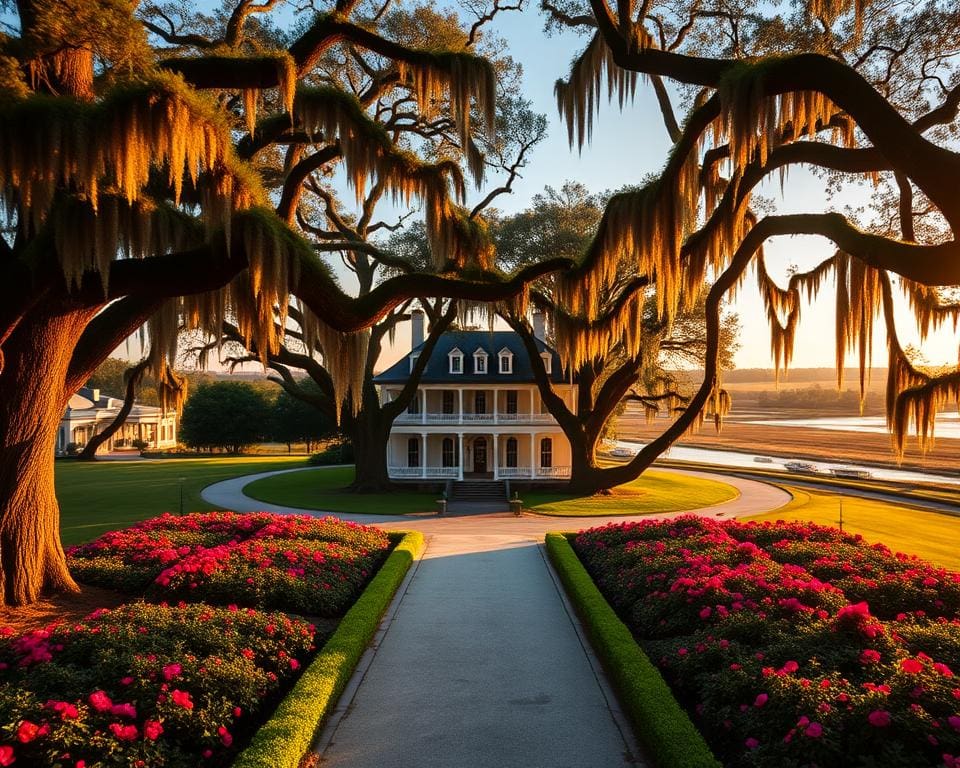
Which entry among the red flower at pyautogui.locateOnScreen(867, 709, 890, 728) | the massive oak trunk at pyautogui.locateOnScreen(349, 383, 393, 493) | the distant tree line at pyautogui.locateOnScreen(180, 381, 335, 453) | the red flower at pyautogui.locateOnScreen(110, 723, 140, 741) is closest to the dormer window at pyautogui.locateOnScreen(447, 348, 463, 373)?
the massive oak trunk at pyautogui.locateOnScreen(349, 383, 393, 493)

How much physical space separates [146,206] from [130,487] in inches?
1106

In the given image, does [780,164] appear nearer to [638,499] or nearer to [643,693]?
[643,693]

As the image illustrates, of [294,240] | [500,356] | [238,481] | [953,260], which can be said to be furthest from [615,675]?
[238,481]

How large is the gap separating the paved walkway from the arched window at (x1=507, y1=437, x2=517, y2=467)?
22.7 metres

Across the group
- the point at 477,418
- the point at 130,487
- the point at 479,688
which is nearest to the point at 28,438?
the point at 479,688

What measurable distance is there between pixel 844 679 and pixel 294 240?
25.4 ft

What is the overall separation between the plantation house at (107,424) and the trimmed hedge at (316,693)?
61.6m

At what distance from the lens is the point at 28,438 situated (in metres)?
8.67

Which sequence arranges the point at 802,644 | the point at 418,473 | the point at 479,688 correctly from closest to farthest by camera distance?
the point at 802,644
the point at 479,688
the point at 418,473

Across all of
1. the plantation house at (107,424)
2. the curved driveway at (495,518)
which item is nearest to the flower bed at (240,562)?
the curved driveway at (495,518)

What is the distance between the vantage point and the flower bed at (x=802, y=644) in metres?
4.93

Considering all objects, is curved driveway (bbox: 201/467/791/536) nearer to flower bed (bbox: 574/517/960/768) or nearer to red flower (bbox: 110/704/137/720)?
flower bed (bbox: 574/517/960/768)

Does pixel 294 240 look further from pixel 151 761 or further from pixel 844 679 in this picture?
pixel 844 679

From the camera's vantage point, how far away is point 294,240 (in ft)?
25.6
